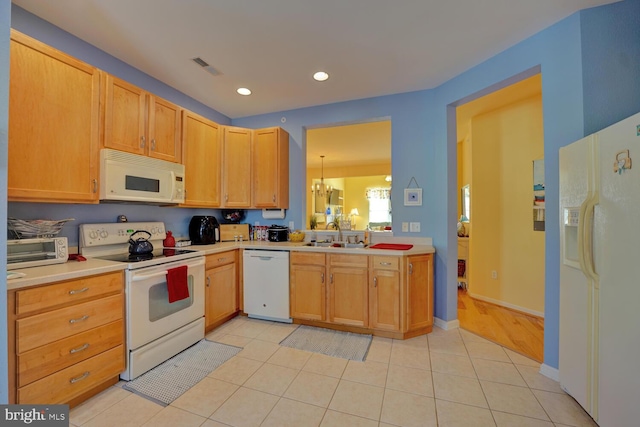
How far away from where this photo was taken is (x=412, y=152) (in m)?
3.16

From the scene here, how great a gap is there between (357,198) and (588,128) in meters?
7.99

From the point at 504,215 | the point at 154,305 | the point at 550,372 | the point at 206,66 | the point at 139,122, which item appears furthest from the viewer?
the point at 504,215

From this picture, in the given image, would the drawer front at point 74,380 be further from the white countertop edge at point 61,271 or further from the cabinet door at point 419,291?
the cabinet door at point 419,291

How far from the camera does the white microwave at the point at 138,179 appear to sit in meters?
2.12

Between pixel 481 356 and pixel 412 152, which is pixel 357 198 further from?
pixel 481 356

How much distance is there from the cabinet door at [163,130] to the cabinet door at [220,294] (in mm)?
1239

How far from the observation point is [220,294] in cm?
291

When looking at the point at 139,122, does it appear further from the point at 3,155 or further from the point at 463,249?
the point at 463,249

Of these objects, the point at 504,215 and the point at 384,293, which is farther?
the point at 504,215

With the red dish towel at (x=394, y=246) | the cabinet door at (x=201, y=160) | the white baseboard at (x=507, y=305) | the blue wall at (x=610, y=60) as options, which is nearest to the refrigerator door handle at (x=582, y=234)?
the blue wall at (x=610, y=60)

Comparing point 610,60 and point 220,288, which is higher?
point 610,60

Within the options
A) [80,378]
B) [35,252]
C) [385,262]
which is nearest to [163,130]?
[35,252]

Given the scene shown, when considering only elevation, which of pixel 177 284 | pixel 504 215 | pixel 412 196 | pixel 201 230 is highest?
pixel 412 196

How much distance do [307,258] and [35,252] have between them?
2106 mm
